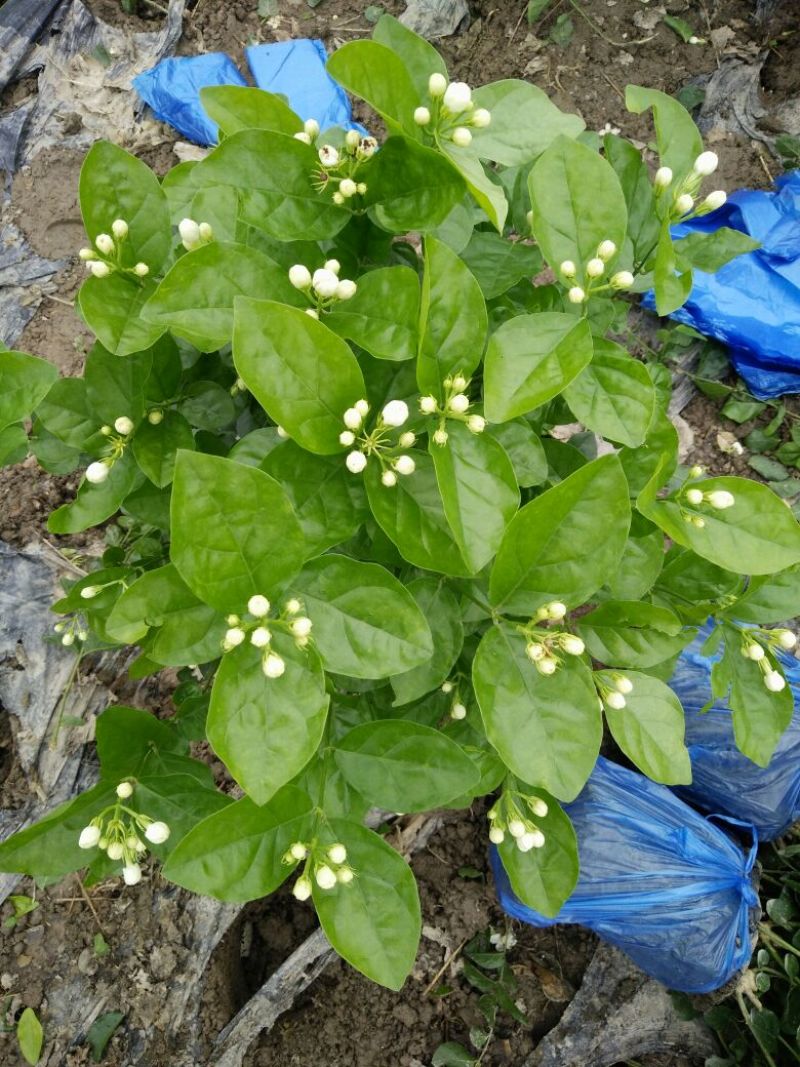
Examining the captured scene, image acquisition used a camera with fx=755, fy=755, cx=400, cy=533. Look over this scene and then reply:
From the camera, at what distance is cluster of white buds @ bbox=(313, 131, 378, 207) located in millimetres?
1388

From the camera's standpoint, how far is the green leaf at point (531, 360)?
132 centimetres

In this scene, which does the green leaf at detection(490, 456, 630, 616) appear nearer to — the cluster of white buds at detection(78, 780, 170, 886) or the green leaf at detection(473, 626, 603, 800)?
the green leaf at detection(473, 626, 603, 800)

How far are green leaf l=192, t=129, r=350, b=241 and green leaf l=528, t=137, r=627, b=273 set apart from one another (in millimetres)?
409

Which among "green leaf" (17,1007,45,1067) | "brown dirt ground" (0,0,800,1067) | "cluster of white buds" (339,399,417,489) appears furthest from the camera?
"brown dirt ground" (0,0,800,1067)

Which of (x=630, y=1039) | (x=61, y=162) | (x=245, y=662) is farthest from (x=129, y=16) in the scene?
(x=630, y=1039)

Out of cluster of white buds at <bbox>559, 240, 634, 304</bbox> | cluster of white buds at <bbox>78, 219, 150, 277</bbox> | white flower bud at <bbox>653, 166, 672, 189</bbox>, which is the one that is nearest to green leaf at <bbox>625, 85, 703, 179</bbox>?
white flower bud at <bbox>653, 166, 672, 189</bbox>

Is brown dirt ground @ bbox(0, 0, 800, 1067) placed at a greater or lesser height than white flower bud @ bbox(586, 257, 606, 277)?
lesser

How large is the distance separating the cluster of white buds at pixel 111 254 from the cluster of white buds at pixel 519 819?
56.6 inches

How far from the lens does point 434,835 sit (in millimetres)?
3184

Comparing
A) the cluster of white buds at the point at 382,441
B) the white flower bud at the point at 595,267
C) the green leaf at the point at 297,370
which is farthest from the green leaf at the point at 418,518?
the white flower bud at the point at 595,267

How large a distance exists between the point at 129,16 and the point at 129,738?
163 inches

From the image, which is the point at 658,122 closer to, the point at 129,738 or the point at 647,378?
the point at 647,378

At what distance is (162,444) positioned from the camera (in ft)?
5.46

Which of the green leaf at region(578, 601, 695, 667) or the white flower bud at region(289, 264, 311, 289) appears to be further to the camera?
the green leaf at region(578, 601, 695, 667)
